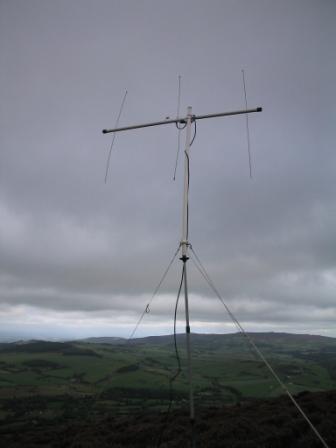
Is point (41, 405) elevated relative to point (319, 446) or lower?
lower

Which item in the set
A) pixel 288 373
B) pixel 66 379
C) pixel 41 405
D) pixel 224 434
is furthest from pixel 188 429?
pixel 288 373

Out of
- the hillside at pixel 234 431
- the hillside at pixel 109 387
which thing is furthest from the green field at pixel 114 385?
the hillside at pixel 234 431

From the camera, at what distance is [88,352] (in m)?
128

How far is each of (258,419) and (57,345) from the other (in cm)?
15821

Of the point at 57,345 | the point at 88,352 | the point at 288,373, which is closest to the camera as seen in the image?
the point at 288,373

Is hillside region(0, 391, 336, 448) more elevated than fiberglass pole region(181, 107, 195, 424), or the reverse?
fiberglass pole region(181, 107, 195, 424)

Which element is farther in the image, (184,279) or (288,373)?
(288,373)

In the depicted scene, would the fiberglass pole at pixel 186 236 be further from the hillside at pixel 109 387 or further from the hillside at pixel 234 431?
the hillside at pixel 109 387

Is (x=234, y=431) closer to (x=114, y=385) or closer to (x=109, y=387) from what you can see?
(x=109, y=387)

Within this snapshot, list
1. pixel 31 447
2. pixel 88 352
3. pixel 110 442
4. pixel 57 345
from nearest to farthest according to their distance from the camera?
1. pixel 110 442
2. pixel 31 447
3. pixel 88 352
4. pixel 57 345

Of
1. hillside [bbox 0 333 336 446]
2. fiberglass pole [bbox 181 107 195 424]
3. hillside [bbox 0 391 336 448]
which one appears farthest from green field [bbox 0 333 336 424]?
fiberglass pole [bbox 181 107 195 424]

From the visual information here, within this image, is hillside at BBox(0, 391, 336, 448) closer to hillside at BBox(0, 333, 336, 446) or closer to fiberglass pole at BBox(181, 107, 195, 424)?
hillside at BBox(0, 333, 336, 446)

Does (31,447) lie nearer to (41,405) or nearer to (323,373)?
(41,405)

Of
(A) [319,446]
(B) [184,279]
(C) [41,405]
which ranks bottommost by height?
(C) [41,405]
